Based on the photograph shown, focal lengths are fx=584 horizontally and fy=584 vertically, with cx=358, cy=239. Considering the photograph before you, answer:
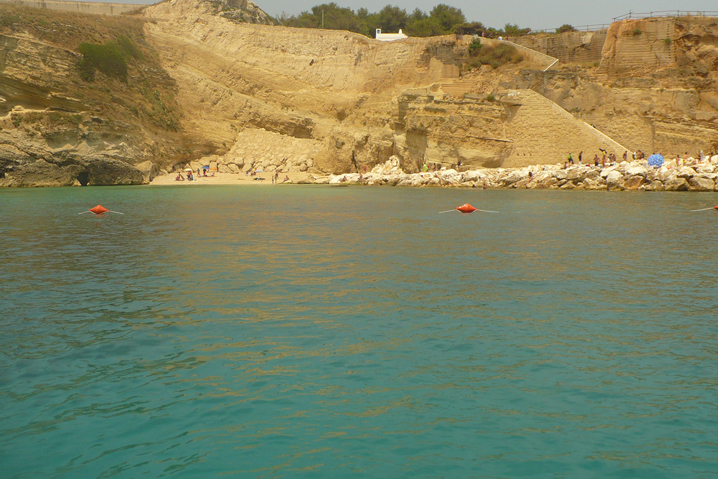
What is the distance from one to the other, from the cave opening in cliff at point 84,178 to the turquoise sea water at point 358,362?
28195 mm

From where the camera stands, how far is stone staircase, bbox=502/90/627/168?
37031 millimetres

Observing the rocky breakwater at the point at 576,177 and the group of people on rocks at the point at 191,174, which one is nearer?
the rocky breakwater at the point at 576,177

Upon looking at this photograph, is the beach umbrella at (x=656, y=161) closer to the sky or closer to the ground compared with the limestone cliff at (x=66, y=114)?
closer to the ground

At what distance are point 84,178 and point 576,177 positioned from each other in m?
30.8

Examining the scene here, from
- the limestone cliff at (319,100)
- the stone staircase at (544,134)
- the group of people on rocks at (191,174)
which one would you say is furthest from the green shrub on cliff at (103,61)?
the stone staircase at (544,134)

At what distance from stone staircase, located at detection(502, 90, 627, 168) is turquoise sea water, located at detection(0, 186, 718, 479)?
26.6 m

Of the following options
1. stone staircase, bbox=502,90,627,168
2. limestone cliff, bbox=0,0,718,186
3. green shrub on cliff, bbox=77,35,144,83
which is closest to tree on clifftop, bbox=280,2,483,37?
limestone cliff, bbox=0,0,718,186

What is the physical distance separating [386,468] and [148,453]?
1.62 meters

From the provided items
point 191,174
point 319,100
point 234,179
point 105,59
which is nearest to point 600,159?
point 319,100

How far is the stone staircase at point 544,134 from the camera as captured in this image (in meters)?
37.0

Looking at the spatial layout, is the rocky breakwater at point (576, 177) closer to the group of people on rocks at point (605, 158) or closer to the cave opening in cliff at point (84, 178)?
the group of people on rocks at point (605, 158)

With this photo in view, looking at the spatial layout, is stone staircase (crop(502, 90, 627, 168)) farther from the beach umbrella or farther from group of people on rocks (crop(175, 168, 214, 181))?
group of people on rocks (crop(175, 168, 214, 181))

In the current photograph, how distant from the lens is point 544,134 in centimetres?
3794

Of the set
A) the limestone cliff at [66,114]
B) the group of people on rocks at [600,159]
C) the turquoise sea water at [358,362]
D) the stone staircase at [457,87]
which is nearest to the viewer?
the turquoise sea water at [358,362]
